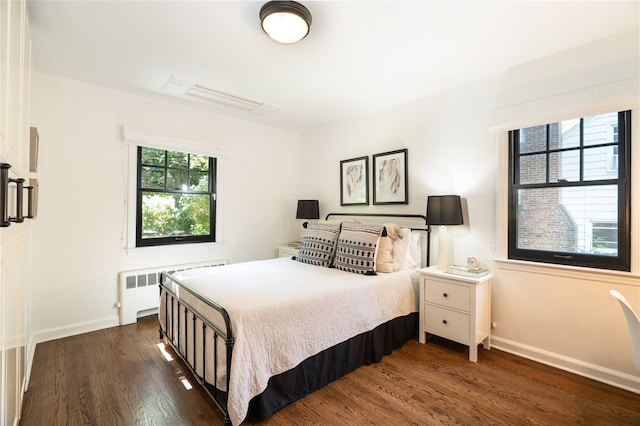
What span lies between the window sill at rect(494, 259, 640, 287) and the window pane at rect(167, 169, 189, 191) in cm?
357

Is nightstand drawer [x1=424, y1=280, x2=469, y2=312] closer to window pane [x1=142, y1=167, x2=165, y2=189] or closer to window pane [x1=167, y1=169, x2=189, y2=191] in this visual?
window pane [x1=167, y1=169, x2=189, y2=191]

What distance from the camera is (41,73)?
8.98 ft

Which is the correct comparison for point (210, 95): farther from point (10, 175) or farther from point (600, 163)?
point (600, 163)

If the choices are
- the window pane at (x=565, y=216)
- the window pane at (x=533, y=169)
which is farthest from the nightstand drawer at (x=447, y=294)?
the window pane at (x=533, y=169)

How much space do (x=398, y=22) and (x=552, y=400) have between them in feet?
8.94

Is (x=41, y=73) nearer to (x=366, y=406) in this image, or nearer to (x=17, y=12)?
(x=17, y=12)

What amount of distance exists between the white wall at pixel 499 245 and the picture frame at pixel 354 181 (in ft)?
0.46

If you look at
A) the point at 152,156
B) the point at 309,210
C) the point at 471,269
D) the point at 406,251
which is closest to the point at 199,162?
the point at 152,156

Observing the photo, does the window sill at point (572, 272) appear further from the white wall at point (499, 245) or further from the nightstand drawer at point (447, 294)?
the nightstand drawer at point (447, 294)

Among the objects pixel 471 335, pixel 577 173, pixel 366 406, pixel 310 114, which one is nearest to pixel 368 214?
pixel 310 114

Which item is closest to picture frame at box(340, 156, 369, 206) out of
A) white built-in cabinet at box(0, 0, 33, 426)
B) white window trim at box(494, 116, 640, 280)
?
white window trim at box(494, 116, 640, 280)

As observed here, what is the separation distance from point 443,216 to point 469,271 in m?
0.54

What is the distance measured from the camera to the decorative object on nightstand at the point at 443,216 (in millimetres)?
2750

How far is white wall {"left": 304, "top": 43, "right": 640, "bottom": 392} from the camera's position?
85.4 inches
